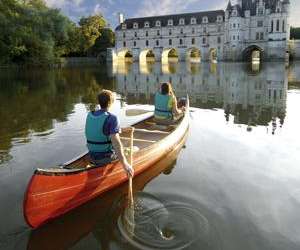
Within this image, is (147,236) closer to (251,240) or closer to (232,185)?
(251,240)

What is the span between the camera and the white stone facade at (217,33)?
72562mm

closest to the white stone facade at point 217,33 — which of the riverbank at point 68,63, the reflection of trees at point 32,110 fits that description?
the riverbank at point 68,63

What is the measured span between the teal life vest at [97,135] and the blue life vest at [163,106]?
178 inches

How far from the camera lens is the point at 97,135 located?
670 centimetres

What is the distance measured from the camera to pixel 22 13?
55.5 metres

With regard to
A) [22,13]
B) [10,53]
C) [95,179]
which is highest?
[22,13]

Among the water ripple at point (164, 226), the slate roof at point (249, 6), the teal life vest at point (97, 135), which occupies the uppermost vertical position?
the slate roof at point (249, 6)

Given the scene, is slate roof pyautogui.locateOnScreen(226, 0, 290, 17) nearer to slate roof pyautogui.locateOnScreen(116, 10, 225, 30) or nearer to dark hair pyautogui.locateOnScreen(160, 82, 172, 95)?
slate roof pyautogui.locateOnScreen(116, 10, 225, 30)

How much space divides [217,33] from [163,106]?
2912 inches

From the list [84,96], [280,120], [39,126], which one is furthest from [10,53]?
[280,120]

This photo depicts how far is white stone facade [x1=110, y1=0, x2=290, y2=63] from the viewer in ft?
238

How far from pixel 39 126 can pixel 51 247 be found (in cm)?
872

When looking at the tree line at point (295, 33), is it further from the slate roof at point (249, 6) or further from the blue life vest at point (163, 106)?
the blue life vest at point (163, 106)

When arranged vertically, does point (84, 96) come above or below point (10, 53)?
below
